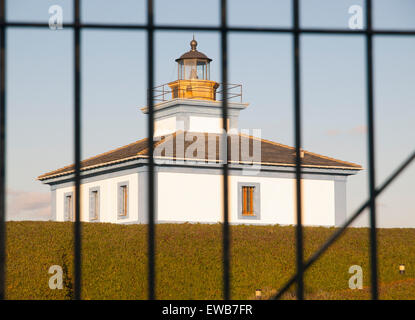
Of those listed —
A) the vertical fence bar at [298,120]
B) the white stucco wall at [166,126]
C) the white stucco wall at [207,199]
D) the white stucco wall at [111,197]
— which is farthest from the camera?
the white stucco wall at [166,126]

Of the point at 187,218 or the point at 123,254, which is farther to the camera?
the point at 187,218

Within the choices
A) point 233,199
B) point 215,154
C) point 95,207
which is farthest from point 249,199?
point 95,207

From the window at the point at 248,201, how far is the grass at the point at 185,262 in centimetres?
666

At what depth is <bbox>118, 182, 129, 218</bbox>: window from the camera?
32312mm

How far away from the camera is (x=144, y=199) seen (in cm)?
3092

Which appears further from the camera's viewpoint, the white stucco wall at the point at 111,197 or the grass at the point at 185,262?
the white stucco wall at the point at 111,197

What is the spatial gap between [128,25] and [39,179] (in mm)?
33883

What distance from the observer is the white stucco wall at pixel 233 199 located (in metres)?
31.1

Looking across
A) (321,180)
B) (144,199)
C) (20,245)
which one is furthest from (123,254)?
(321,180)

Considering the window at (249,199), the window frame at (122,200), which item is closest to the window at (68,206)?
the window frame at (122,200)

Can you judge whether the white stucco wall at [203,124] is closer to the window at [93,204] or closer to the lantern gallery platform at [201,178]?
the lantern gallery platform at [201,178]

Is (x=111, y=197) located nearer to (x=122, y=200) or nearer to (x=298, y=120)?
(x=122, y=200)

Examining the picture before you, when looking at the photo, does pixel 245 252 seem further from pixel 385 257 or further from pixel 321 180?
pixel 321 180
